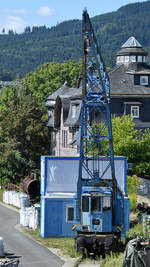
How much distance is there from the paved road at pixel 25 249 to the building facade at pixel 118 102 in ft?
64.2

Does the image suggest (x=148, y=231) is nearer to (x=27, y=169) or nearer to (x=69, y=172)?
(x=69, y=172)

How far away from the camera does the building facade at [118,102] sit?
6084 centimetres

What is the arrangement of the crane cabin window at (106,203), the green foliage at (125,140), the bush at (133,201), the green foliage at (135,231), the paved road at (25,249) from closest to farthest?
the paved road at (25,249), the crane cabin window at (106,203), the green foliage at (135,231), the bush at (133,201), the green foliage at (125,140)

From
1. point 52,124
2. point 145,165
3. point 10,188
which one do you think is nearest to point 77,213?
point 145,165

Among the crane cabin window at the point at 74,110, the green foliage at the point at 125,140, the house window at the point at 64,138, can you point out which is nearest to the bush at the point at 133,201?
the green foliage at the point at 125,140

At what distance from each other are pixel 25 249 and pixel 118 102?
3106 cm

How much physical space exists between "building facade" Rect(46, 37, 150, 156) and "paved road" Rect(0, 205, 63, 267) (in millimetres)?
19554

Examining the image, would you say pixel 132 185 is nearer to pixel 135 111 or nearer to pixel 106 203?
pixel 106 203

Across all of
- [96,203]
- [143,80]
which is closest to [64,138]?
[143,80]

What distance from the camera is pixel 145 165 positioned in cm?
4938

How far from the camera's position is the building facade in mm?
60844

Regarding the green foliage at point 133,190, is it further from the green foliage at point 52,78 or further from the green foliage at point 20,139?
the green foliage at point 52,78

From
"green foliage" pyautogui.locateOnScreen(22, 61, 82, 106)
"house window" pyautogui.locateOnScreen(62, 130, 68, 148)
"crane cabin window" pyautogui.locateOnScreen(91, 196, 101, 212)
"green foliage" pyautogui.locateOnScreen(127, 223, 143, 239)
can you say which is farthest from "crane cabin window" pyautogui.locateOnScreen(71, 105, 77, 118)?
"crane cabin window" pyautogui.locateOnScreen(91, 196, 101, 212)

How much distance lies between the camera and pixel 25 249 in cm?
3197
